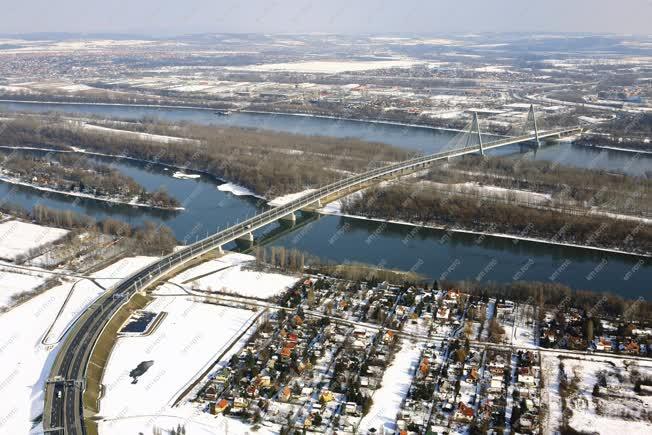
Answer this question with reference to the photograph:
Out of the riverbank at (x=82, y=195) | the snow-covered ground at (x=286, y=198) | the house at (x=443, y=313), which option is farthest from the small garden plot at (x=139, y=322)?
the snow-covered ground at (x=286, y=198)

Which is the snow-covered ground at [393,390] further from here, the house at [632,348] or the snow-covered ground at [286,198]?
the snow-covered ground at [286,198]

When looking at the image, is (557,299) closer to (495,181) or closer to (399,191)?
(399,191)

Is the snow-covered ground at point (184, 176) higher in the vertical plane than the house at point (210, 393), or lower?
higher

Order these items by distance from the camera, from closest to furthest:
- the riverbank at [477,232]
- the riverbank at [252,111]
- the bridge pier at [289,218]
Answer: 1. the riverbank at [477,232]
2. the bridge pier at [289,218]
3. the riverbank at [252,111]

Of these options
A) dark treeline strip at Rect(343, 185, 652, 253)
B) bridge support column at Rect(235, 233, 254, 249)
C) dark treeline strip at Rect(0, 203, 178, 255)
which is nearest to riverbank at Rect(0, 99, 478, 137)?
dark treeline strip at Rect(343, 185, 652, 253)

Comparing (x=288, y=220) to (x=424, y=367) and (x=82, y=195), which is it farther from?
(x=424, y=367)

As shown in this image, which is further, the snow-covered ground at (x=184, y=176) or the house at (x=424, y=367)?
the snow-covered ground at (x=184, y=176)
